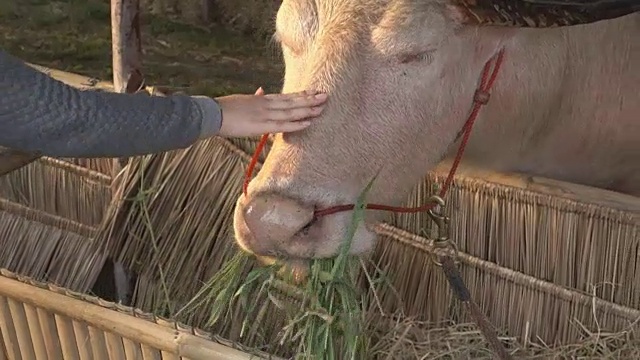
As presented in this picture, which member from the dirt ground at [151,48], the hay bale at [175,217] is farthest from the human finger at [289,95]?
the dirt ground at [151,48]

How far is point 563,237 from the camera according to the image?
2467 mm

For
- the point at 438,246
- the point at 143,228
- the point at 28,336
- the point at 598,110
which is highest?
the point at 598,110

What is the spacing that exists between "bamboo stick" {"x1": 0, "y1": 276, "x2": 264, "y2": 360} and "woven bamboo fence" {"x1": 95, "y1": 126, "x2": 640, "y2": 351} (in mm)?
428

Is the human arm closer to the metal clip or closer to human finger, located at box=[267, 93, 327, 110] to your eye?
human finger, located at box=[267, 93, 327, 110]

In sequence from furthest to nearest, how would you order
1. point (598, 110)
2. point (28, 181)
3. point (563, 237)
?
point (28, 181) → point (598, 110) → point (563, 237)

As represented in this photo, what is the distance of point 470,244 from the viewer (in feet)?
8.72

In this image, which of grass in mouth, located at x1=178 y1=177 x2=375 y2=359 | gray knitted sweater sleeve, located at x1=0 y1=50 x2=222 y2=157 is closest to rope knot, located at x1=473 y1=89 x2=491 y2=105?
grass in mouth, located at x1=178 y1=177 x2=375 y2=359

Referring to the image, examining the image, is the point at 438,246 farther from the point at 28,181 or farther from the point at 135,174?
the point at 28,181

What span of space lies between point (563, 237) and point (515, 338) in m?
0.32

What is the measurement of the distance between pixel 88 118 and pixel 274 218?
417 mm

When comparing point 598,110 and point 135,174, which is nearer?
point 598,110

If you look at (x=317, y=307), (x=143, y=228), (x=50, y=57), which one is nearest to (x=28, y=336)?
(x=143, y=228)

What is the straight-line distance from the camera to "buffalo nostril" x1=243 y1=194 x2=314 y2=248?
2.05 metres

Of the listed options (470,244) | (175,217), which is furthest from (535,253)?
(175,217)
